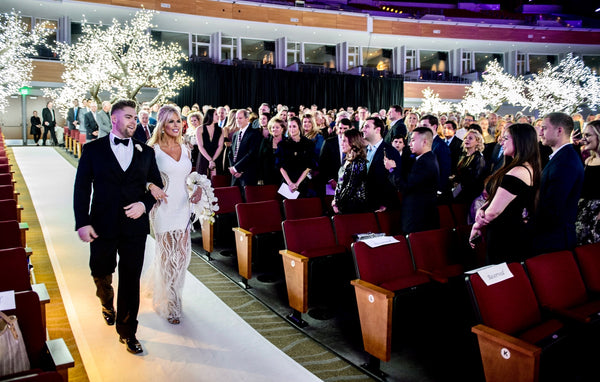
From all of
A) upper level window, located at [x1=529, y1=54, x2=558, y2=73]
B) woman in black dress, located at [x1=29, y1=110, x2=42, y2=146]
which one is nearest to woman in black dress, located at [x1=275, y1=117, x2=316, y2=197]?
woman in black dress, located at [x1=29, y1=110, x2=42, y2=146]

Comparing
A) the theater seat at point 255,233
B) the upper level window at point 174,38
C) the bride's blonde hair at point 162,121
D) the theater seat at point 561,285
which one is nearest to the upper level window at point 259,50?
the upper level window at point 174,38

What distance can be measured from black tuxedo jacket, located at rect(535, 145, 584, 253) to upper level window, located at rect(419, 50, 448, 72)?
23.9 meters

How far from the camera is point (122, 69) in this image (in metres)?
12.1

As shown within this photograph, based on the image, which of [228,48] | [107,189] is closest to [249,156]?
[107,189]

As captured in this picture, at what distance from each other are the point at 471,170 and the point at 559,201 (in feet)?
7.18

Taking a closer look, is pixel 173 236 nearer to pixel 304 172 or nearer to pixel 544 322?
pixel 304 172

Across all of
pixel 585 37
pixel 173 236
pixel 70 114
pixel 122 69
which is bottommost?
pixel 173 236

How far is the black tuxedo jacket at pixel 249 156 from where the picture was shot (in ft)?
17.2

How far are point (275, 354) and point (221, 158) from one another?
4124 mm

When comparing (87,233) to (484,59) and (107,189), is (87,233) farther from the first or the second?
(484,59)

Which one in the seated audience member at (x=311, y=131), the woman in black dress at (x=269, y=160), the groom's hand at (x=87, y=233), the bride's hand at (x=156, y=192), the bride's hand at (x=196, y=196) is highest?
the seated audience member at (x=311, y=131)

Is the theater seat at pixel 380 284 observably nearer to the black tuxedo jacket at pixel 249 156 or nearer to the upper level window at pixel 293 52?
the black tuxedo jacket at pixel 249 156

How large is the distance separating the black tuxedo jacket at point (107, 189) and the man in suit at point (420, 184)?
75.9 inches

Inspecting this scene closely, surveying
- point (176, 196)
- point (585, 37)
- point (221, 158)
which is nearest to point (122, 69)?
point (221, 158)
